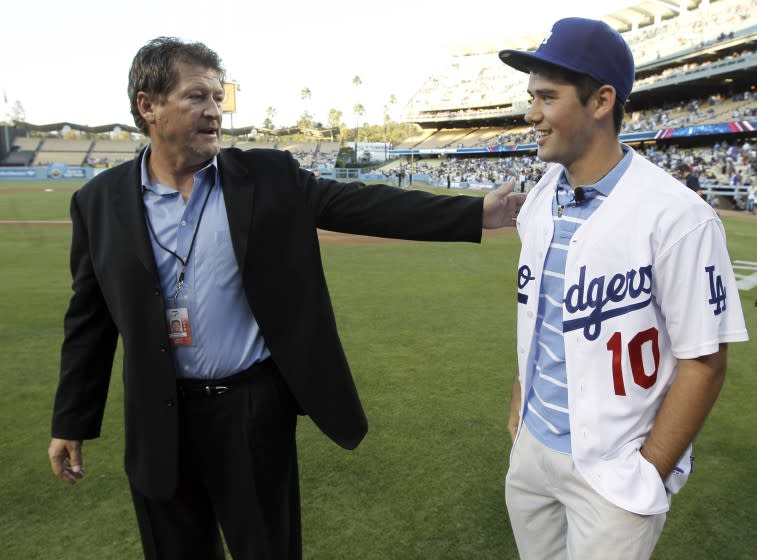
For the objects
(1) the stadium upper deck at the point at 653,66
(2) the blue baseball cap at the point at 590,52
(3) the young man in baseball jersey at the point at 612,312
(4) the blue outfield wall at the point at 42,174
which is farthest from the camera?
(4) the blue outfield wall at the point at 42,174

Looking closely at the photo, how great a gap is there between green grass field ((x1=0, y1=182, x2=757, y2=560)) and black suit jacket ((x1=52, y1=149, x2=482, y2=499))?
1.43 meters

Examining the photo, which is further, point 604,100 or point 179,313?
point 179,313

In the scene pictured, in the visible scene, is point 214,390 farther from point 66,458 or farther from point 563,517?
point 563,517

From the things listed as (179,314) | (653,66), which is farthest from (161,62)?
(653,66)

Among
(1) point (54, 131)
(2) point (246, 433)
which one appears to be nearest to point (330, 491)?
(2) point (246, 433)

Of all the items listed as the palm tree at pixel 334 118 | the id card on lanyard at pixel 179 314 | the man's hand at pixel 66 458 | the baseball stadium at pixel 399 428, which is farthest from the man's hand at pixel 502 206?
the palm tree at pixel 334 118

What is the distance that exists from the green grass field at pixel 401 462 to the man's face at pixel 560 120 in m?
2.35

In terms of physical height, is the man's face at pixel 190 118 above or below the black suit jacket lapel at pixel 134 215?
above

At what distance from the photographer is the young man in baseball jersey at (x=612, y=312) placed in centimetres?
172

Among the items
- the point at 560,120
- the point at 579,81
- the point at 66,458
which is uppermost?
the point at 579,81

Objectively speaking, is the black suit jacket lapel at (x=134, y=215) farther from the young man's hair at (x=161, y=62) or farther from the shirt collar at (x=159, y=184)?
the young man's hair at (x=161, y=62)

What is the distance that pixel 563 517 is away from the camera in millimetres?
2111

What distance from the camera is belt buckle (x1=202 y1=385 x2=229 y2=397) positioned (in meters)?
2.18

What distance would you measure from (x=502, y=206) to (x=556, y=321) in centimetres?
56
